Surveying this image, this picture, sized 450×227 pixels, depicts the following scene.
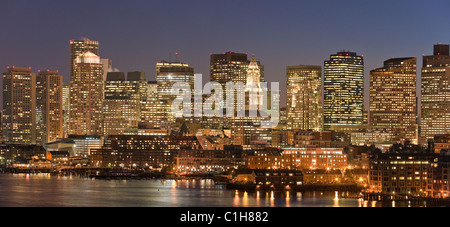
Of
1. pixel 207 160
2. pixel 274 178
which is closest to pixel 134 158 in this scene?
pixel 207 160

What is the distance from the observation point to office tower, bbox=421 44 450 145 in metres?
143

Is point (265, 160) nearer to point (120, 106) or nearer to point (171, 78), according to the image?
point (120, 106)

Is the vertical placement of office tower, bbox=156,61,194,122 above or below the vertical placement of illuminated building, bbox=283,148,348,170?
above

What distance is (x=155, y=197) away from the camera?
60719 millimetres

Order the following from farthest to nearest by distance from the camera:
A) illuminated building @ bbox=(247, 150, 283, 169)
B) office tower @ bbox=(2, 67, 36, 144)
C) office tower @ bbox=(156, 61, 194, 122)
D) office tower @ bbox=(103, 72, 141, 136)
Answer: office tower @ bbox=(156, 61, 194, 122)
office tower @ bbox=(103, 72, 141, 136)
office tower @ bbox=(2, 67, 36, 144)
illuminated building @ bbox=(247, 150, 283, 169)

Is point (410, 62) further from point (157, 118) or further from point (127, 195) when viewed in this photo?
point (127, 195)

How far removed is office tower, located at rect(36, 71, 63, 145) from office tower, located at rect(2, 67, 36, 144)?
1.47 metres

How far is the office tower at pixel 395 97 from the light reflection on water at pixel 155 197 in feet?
259

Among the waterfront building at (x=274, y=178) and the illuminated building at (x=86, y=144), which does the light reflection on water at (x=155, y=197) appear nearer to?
the waterfront building at (x=274, y=178)

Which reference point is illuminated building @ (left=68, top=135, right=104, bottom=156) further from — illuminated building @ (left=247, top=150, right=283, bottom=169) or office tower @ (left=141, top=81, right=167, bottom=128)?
illuminated building @ (left=247, top=150, right=283, bottom=169)

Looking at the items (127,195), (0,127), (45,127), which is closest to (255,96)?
(45,127)

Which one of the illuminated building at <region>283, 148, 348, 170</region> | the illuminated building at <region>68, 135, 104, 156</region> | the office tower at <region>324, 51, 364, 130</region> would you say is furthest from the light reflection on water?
the office tower at <region>324, 51, 364, 130</region>

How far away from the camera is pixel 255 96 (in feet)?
479

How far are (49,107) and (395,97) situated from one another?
214 ft
